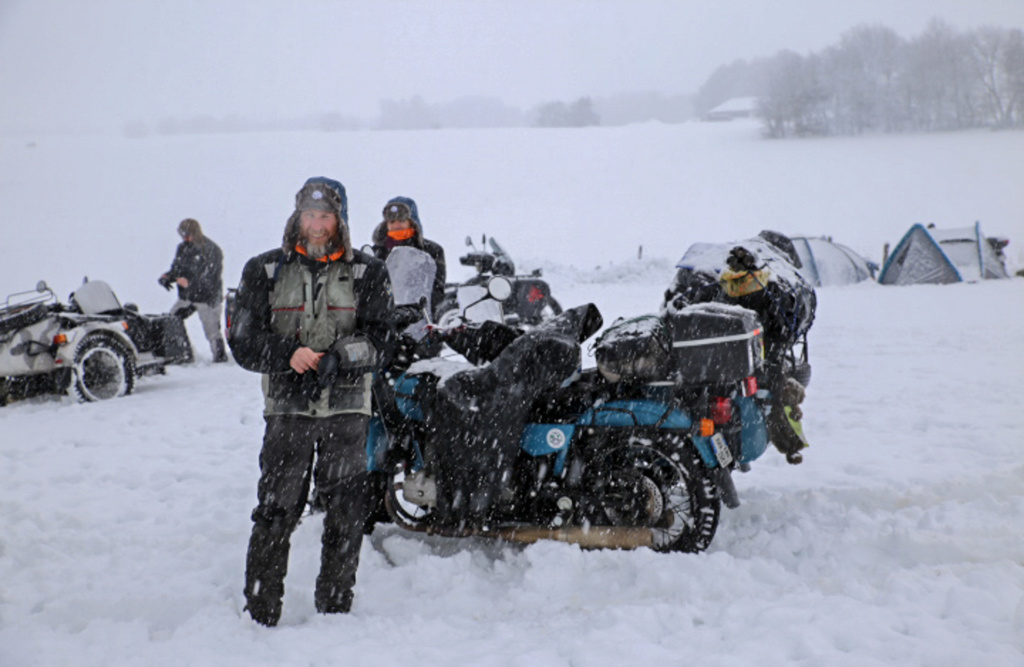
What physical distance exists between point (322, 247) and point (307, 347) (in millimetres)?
444

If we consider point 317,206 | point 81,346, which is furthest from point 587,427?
point 81,346

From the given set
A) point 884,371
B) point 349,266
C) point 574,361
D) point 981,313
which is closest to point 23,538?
point 349,266

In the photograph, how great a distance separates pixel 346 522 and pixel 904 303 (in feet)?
45.5

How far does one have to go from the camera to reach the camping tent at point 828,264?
18.0 m

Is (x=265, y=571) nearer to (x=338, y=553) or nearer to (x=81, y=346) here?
(x=338, y=553)

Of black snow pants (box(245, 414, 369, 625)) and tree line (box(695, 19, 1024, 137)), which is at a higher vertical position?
tree line (box(695, 19, 1024, 137))

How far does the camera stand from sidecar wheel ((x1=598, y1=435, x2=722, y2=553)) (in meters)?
3.63

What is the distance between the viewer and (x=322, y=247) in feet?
10.3

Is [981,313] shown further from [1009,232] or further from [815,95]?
[815,95]

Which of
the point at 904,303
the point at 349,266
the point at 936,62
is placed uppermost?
the point at 936,62

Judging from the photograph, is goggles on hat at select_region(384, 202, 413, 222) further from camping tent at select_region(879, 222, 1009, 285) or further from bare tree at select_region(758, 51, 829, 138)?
bare tree at select_region(758, 51, 829, 138)

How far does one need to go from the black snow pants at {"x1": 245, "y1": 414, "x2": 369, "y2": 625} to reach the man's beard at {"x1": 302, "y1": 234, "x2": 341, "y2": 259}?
2.31 feet

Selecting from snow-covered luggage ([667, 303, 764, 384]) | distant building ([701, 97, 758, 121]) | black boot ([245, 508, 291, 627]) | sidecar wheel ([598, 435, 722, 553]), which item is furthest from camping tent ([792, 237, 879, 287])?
distant building ([701, 97, 758, 121])

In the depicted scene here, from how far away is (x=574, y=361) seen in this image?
3.56 m
